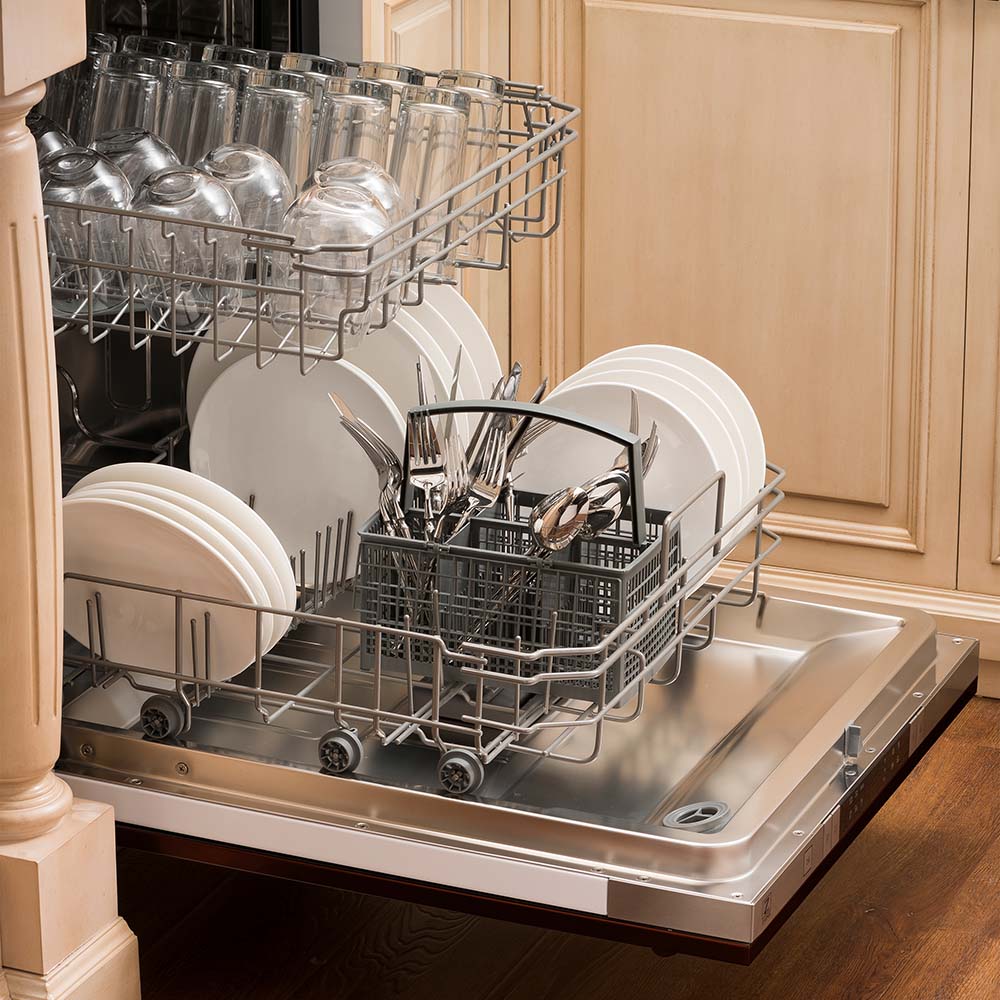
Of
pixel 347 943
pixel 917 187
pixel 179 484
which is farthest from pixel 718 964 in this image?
pixel 917 187

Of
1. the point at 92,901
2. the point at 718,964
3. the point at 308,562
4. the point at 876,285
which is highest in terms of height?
the point at 876,285

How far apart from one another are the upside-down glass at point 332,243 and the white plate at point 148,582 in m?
0.20

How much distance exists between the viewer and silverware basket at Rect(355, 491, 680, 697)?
50.3 inches

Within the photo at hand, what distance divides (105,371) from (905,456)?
1046 mm

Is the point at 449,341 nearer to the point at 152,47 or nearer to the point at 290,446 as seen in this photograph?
the point at 290,446

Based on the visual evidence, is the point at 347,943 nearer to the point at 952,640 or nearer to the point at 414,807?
→ the point at 414,807

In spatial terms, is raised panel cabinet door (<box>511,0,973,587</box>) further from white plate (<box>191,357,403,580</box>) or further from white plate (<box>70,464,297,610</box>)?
white plate (<box>70,464,297,610</box>)

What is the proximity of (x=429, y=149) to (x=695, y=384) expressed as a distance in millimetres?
354

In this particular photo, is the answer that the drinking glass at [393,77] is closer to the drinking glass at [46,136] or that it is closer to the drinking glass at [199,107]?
the drinking glass at [199,107]

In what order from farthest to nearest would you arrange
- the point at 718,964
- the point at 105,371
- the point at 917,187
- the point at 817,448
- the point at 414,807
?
the point at 817,448
the point at 917,187
the point at 105,371
the point at 718,964
the point at 414,807

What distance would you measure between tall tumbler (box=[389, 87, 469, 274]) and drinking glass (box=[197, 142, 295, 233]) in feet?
0.37

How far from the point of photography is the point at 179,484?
140cm

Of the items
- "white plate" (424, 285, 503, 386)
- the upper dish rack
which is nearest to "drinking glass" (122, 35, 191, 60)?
the upper dish rack

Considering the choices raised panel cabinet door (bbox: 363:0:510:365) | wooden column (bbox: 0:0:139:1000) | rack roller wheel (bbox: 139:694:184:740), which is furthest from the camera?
raised panel cabinet door (bbox: 363:0:510:365)
